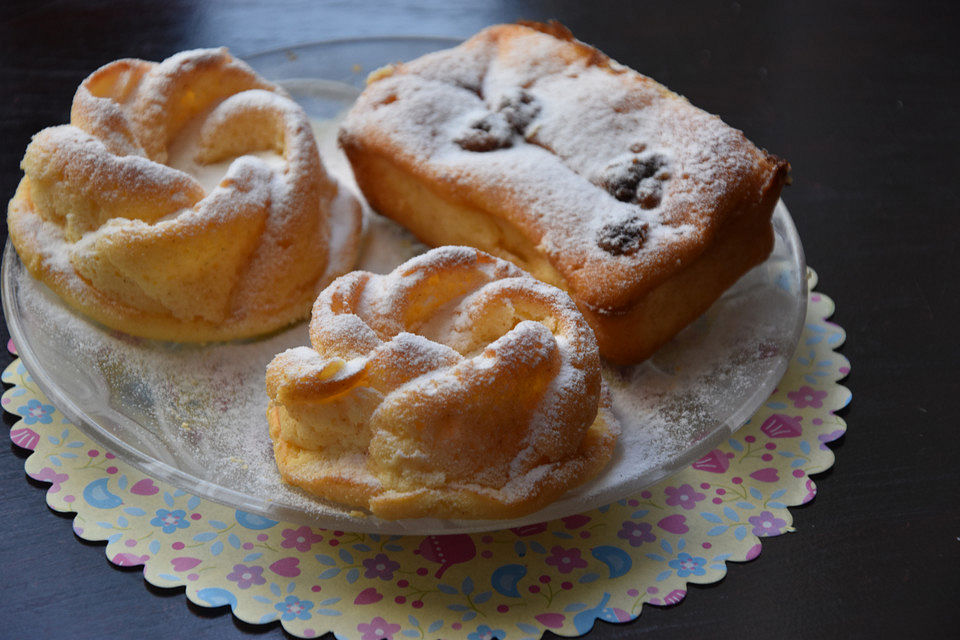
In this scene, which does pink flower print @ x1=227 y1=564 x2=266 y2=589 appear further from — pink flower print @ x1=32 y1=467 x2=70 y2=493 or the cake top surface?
the cake top surface

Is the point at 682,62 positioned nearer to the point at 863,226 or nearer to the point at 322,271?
the point at 863,226

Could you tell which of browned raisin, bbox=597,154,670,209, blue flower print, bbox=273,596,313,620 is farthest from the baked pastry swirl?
blue flower print, bbox=273,596,313,620

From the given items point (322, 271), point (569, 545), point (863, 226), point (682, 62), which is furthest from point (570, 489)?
point (682, 62)

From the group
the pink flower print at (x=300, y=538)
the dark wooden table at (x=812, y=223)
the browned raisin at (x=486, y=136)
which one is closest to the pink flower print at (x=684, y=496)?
the dark wooden table at (x=812, y=223)

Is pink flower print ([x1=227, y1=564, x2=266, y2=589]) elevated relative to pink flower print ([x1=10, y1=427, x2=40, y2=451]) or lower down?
lower down

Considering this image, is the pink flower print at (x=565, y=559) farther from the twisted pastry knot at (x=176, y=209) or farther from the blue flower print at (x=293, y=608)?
the twisted pastry knot at (x=176, y=209)

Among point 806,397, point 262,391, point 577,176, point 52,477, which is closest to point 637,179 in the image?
point 577,176
